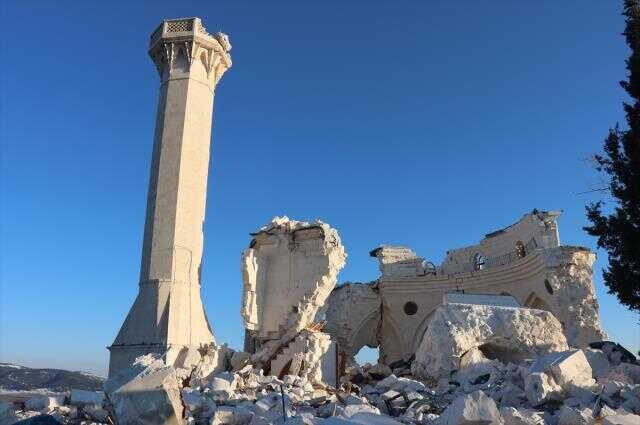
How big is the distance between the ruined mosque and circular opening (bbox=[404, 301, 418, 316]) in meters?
4.17

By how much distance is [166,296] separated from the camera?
49.3 ft

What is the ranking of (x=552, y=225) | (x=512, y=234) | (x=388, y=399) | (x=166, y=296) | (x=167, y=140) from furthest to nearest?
(x=512, y=234)
(x=552, y=225)
(x=167, y=140)
(x=166, y=296)
(x=388, y=399)

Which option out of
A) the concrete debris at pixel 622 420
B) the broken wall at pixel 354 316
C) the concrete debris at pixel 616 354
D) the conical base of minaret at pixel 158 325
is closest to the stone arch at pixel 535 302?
the broken wall at pixel 354 316

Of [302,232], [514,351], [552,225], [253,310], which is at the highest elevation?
[552,225]

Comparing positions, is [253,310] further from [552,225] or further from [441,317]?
[552,225]

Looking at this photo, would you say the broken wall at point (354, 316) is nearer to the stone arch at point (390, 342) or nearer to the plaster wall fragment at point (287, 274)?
the stone arch at point (390, 342)

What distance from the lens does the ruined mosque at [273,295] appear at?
1229cm

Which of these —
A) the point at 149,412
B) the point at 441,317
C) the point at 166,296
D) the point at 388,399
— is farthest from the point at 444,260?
the point at 149,412

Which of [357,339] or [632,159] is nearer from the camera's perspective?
[632,159]

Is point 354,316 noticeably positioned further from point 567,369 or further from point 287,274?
point 567,369

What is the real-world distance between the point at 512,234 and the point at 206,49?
46.4 feet

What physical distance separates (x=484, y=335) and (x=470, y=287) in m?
10.4

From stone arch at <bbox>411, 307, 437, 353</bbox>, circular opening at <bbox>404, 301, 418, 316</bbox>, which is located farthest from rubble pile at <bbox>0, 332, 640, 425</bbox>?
circular opening at <bbox>404, 301, 418, 316</bbox>

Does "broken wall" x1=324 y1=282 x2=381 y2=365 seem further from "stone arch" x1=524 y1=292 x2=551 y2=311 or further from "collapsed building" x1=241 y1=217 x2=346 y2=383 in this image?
"collapsed building" x1=241 y1=217 x2=346 y2=383
